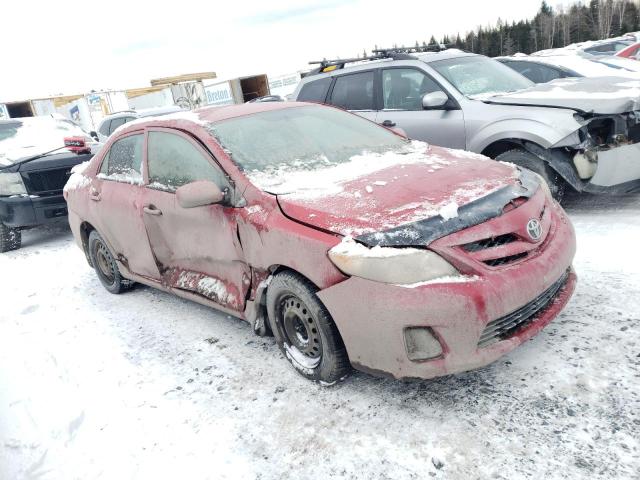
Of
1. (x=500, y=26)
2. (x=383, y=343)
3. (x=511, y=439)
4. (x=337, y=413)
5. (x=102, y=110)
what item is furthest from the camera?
(x=500, y=26)

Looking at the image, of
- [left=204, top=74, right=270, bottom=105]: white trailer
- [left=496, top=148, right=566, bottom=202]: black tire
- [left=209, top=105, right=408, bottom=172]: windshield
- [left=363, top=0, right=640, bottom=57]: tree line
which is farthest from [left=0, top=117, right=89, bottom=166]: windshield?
[left=363, top=0, right=640, bottom=57]: tree line

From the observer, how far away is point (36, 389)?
3307 millimetres

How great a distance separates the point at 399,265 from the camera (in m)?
2.30

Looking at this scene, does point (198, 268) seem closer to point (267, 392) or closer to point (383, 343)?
point (267, 392)

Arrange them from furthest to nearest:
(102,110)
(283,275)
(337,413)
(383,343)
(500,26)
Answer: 1. (500,26)
2. (102,110)
3. (283,275)
4. (337,413)
5. (383,343)

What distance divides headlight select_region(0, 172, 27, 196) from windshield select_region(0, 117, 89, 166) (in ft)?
0.74

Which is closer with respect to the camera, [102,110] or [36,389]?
[36,389]

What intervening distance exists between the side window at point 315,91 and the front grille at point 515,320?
15.5 ft

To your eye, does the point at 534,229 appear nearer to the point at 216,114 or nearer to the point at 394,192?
the point at 394,192

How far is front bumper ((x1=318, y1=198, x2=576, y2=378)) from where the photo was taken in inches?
89.4

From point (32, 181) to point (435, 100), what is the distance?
212 inches

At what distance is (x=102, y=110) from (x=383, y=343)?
81.9ft

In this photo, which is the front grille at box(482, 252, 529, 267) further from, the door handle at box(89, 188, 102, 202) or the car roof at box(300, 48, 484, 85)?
the car roof at box(300, 48, 484, 85)

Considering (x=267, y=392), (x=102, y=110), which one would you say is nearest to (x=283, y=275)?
(x=267, y=392)
